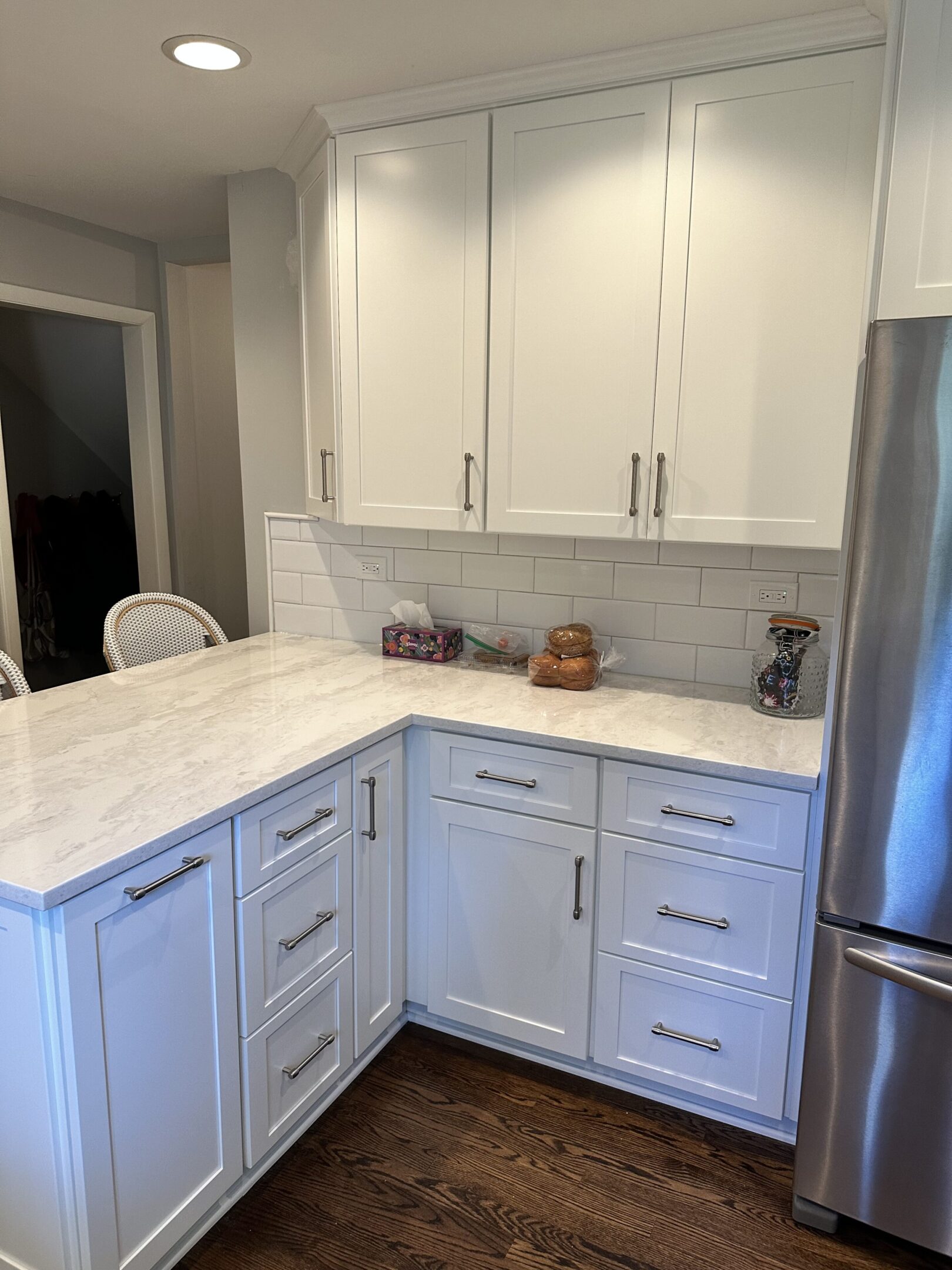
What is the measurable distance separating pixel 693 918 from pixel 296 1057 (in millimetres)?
877

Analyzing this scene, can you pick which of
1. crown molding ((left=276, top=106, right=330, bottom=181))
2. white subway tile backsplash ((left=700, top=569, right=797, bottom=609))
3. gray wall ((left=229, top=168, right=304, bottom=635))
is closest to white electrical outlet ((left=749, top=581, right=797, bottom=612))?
white subway tile backsplash ((left=700, top=569, right=797, bottom=609))

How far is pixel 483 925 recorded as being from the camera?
208 cm

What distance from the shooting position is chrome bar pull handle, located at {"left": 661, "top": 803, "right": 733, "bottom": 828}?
177 cm

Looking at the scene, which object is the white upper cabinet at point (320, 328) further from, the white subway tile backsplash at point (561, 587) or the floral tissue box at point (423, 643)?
the floral tissue box at point (423, 643)

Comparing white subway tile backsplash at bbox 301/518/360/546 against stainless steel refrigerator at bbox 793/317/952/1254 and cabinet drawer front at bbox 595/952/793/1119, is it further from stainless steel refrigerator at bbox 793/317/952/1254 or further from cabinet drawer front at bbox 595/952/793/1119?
stainless steel refrigerator at bbox 793/317/952/1254

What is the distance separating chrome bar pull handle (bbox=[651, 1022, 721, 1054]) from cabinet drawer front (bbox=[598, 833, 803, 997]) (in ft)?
0.49

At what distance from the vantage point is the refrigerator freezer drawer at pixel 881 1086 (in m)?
1.49

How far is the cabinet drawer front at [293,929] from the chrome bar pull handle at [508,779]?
34 centimetres

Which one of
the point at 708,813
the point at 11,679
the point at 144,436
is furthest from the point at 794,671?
the point at 144,436

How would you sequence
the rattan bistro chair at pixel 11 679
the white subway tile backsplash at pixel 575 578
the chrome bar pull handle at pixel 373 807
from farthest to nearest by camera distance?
1. the white subway tile backsplash at pixel 575 578
2. the rattan bistro chair at pixel 11 679
3. the chrome bar pull handle at pixel 373 807

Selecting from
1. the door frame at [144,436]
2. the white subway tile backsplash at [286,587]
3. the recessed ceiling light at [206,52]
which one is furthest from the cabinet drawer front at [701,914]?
the door frame at [144,436]

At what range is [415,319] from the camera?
2.22 metres

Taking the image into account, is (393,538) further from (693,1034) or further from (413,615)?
(693,1034)

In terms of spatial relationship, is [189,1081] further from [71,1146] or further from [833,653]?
[833,653]
